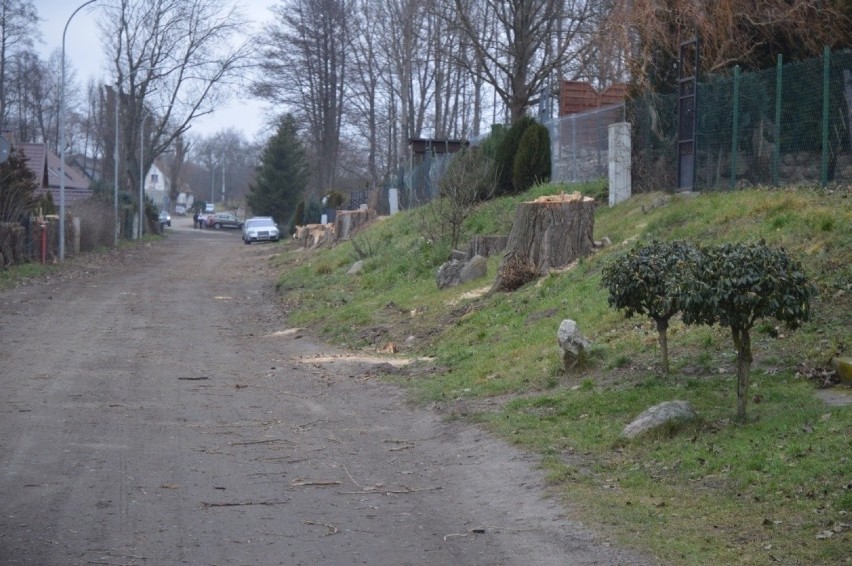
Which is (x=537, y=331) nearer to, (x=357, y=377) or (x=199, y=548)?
(x=357, y=377)

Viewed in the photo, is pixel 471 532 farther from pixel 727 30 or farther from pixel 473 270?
pixel 727 30

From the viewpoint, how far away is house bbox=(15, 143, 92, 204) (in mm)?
50888

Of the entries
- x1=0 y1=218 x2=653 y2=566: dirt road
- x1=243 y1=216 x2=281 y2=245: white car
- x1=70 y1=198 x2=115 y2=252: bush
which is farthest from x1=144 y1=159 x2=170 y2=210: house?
x1=0 y1=218 x2=653 y2=566: dirt road

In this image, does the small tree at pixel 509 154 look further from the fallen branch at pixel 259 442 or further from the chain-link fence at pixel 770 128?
the fallen branch at pixel 259 442

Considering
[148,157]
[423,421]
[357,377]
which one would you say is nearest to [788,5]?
[357,377]

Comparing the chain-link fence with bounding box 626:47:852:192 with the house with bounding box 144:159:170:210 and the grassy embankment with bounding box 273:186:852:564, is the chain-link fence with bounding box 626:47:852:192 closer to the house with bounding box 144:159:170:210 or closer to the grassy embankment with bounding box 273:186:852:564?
the grassy embankment with bounding box 273:186:852:564

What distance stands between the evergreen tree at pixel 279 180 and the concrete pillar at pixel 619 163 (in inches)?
1984

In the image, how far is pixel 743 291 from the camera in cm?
787

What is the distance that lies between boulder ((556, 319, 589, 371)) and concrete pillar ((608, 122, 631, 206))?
10.5 m

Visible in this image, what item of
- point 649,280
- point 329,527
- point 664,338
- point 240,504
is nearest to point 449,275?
point 664,338

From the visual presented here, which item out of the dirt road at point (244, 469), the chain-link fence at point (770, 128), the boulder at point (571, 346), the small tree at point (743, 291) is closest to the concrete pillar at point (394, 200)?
the chain-link fence at point (770, 128)

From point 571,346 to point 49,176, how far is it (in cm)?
5422

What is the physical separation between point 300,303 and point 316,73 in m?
40.6

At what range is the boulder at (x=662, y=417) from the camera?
832 centimetres
